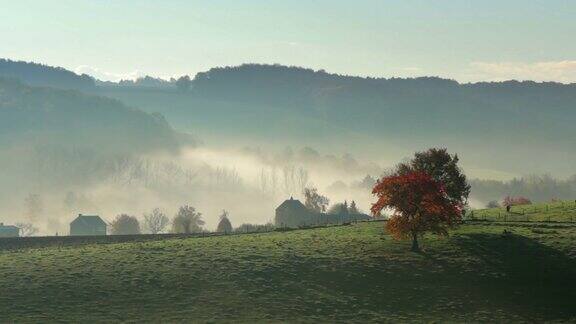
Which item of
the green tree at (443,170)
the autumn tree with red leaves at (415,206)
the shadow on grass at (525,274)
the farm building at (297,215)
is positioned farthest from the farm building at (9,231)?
the shadow on grass at (525,274)

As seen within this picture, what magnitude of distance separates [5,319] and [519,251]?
52.8m

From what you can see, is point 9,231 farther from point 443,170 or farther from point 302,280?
point 302,280

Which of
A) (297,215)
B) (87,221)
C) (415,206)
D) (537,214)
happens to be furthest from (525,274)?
(87,221)

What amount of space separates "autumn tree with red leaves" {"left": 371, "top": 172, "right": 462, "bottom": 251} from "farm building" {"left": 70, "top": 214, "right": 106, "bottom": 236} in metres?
127

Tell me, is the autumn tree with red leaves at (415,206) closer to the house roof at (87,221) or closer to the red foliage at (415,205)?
the red foliage at (415,205)

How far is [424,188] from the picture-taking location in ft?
253

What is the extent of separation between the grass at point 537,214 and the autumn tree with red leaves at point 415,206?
20.9 m

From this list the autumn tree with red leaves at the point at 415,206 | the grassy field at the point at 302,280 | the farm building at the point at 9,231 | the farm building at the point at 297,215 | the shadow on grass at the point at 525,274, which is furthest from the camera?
the farm building at the point at 9,231

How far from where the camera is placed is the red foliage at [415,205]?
2990 inches

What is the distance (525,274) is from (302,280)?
23.0m

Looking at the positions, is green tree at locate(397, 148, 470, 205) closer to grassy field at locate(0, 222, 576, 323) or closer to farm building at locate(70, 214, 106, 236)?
grassy field at locate(0, 222, 576, 323)

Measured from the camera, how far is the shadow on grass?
60.8 metres

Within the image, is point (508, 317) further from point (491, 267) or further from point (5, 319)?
point (5, 319)

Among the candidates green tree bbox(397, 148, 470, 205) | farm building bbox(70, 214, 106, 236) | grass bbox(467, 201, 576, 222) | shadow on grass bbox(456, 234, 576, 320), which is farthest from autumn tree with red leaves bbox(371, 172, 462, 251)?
farm building bbox(70, 214, 106, 236)
